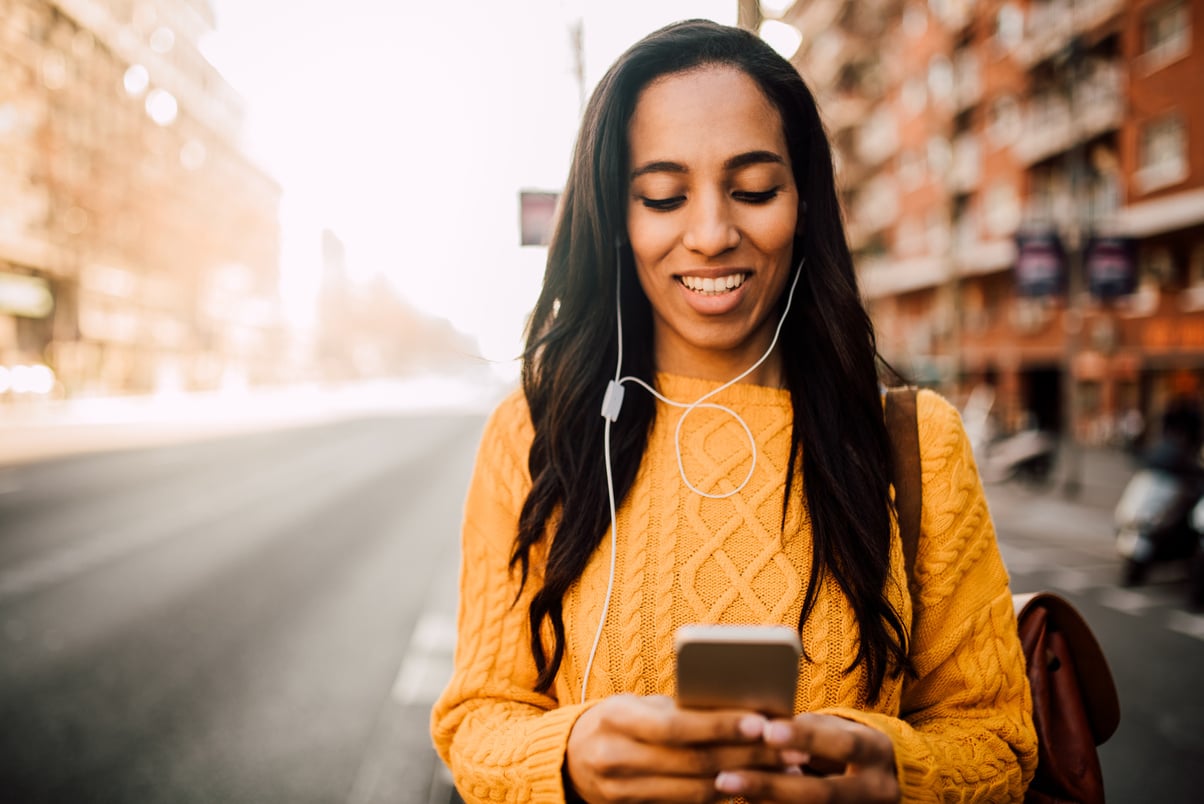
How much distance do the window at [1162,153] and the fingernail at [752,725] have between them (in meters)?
23.1

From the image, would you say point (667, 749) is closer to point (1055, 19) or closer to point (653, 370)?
point (653, 370)

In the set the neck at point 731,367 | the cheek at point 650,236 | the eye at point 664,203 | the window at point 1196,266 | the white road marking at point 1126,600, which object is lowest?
the white road marking at point 1126,600

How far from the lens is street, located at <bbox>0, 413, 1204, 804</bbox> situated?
3842 mm

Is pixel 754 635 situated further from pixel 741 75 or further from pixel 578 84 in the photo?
pixel 578 84

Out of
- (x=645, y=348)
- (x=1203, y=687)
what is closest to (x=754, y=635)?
(x=645, y=348)

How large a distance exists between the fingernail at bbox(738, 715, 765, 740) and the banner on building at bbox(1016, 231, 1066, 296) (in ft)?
47.6

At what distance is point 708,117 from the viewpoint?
139 cm

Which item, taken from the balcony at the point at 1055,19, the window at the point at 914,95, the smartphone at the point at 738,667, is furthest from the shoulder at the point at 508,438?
the window at the point at 914,95

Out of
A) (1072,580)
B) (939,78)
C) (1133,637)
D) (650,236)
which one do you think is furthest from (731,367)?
(939,78)

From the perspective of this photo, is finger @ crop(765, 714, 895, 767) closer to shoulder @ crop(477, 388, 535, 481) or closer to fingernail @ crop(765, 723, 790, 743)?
fingernail @ crop(765, 723, 790, 743)

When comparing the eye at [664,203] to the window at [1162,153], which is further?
the window at [1162,153]

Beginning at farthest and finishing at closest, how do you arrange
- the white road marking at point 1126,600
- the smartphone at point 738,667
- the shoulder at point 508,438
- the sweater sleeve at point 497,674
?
the white road marking at point 1126,600 < the shoulder at point 508,438 < the sweater sleeve at point 497,674 < the smartphone at point 738,667

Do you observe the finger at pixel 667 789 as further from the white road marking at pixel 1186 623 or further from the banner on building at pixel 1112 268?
the banner on building at pixel 1112 268

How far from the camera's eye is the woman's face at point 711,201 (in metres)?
1.38
